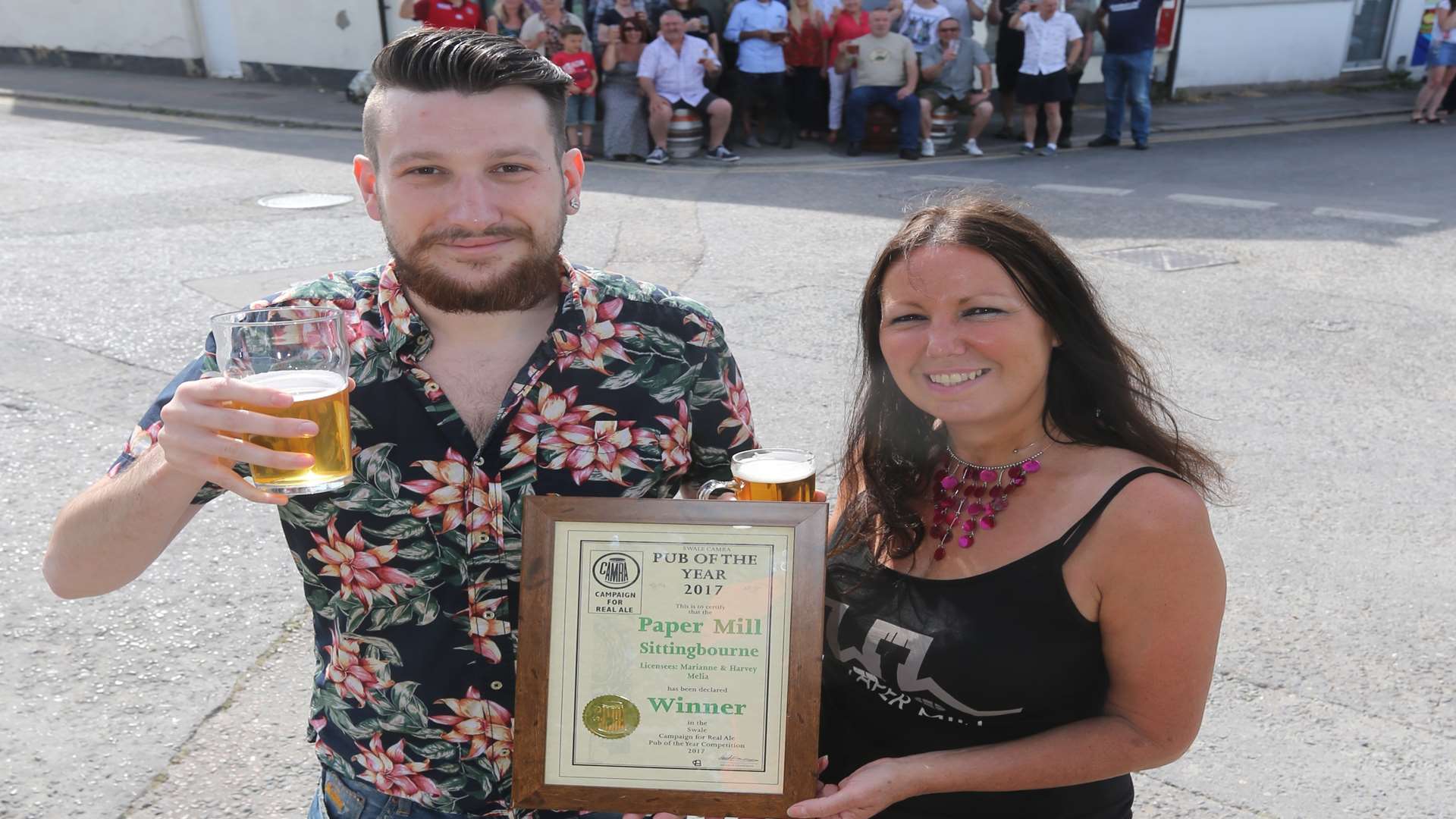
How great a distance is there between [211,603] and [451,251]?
2851mm

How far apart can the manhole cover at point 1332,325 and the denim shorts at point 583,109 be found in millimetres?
8694

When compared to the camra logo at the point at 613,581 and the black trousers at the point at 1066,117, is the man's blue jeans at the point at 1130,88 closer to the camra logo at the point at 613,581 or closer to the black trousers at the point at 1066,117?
the black trousers at the point at 1066,117

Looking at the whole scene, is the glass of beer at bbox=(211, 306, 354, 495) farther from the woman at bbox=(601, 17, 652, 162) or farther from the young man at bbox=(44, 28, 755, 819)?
the woman at bbox=(601, 17, 652, 162)

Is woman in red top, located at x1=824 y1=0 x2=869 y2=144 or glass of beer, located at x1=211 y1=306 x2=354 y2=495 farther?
woman in red top, located at x1=824 y1=0 x2=869 y2=144

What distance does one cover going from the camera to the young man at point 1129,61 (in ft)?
47.2

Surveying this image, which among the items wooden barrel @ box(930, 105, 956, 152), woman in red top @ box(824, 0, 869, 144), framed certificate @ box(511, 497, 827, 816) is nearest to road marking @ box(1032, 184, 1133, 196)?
wooden barrel @ box(930, 105, 956, 152)

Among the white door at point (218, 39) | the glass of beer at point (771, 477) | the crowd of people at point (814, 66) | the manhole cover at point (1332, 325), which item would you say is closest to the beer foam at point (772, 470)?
the glass of beer at point (771, 477)

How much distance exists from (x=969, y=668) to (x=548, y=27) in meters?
12.2

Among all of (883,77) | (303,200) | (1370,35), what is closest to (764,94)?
(883,77)

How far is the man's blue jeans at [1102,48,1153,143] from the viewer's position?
14.5 m

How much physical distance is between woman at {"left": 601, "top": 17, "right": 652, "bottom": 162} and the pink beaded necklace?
474 inches

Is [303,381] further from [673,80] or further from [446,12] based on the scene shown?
[446,12]

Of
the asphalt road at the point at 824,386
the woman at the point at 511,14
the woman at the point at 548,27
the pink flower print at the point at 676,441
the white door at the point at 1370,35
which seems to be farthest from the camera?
the white door at the point at 1370,35

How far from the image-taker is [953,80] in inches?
568
